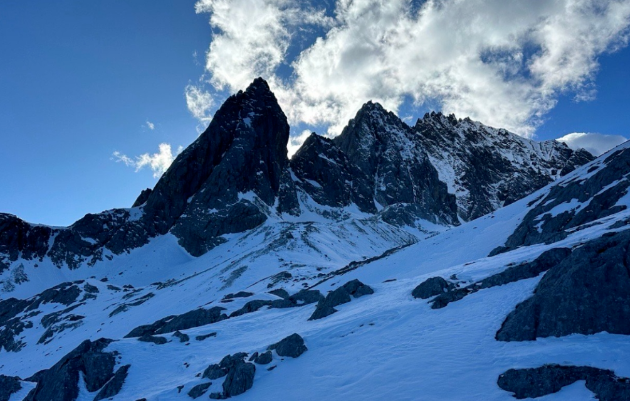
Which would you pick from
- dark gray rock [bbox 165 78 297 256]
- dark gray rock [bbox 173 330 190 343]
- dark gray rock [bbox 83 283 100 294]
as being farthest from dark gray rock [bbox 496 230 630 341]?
dark gray rock [bbox 165 78 297 256]

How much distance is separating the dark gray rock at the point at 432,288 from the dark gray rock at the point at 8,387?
27.0 meters

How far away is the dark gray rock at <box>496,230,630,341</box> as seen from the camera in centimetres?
1021

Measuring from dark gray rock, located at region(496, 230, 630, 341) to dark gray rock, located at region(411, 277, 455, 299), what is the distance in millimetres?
6206

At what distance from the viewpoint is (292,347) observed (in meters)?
16.2

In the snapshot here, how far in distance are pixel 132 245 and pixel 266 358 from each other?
100544 millimetres

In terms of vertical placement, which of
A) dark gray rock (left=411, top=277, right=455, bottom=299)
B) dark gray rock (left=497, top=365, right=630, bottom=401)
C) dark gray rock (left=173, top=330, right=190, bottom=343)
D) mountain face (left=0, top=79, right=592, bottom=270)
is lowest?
dark gray rock (left=497, top=365, right=630, bottom=401)

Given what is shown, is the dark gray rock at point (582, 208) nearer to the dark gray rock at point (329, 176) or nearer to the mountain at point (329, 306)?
the mountain at point (329, 306)

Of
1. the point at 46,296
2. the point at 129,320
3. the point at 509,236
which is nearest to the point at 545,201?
the point at 509,236

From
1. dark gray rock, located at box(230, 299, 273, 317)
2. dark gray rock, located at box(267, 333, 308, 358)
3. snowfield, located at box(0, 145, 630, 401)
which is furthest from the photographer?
dark gray rock, located at box(230, 299, 273, 317)

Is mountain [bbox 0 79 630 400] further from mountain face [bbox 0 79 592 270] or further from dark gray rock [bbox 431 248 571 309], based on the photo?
mountain face [bbox 0 79 592 270]

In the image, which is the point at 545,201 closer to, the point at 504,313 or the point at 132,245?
the point at 504,313

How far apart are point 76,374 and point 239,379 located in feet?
36.1

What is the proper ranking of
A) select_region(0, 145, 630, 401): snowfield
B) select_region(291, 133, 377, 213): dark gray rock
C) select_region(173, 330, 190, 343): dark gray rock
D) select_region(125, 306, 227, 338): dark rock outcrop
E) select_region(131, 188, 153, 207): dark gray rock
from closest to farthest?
select_region(0, 145, 630, 401): snowfield < select_region(173, 330, 190, 343): dark gray rock < select_region(125, 306, 227, 338): dark rock outcrop < select_region(131, 188, 153, 207): dark gray rock < select_region(291, 133, 377, 213): dark gray rock

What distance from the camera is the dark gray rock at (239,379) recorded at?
45.8 ft
